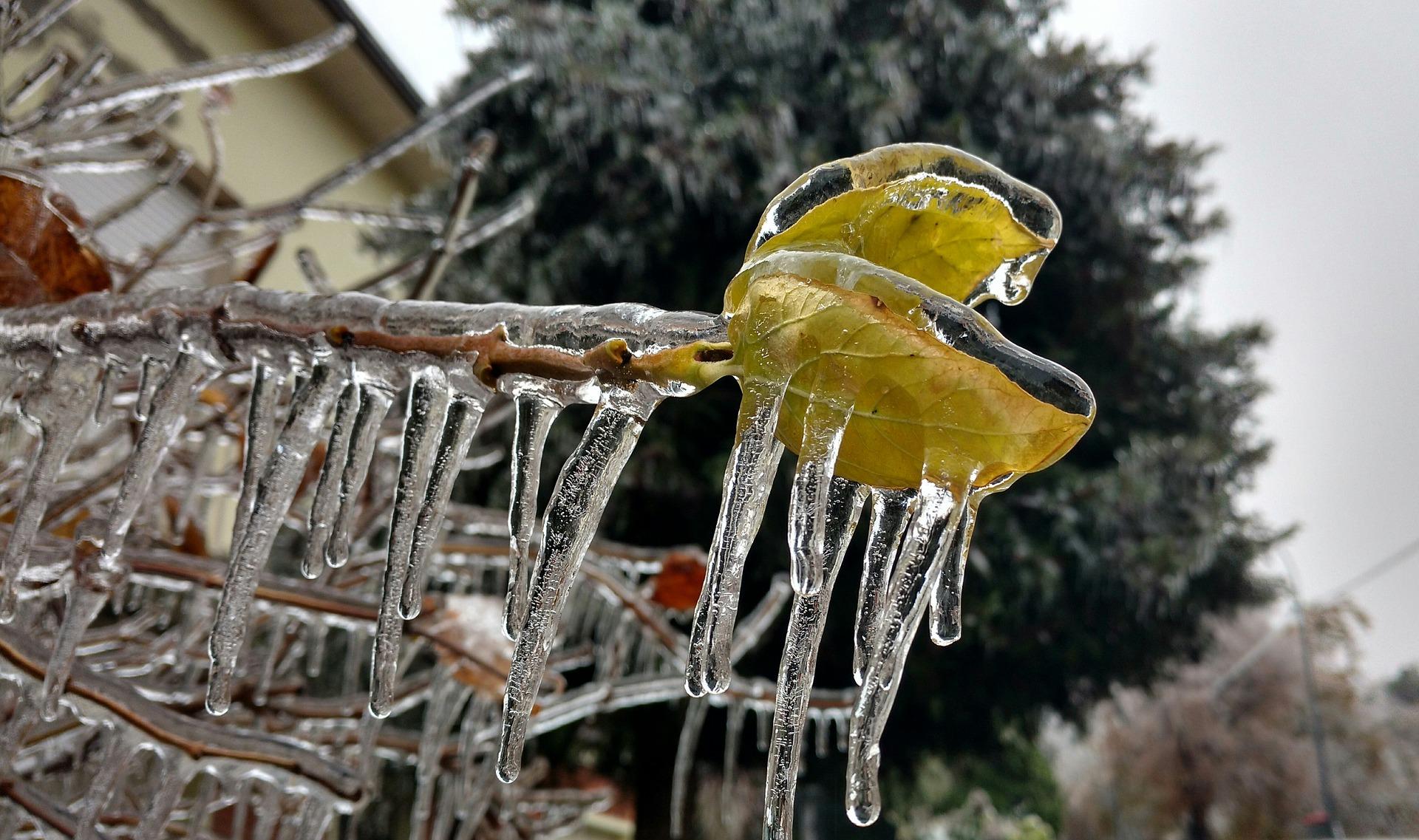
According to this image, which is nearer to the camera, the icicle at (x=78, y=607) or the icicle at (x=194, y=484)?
the icicle at (x=78, y=607)

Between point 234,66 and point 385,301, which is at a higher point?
point 234,66

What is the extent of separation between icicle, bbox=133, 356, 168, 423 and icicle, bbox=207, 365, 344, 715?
84mm

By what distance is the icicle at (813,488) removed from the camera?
1.02 feet

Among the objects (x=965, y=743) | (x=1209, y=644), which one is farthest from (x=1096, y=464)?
(x=965, y=743)

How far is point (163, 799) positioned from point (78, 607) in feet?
0.56

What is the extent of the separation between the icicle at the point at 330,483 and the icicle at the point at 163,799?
1.00ft

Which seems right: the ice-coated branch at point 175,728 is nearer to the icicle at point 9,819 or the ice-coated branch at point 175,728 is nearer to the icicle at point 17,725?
the icicle at point 17,725

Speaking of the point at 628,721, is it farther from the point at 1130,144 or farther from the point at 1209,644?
the point at 1130,144

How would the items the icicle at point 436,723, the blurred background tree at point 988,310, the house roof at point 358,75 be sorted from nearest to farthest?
the icicle at point 436,723
the blurred background tree at point 988,310
the house roof at point 358,75

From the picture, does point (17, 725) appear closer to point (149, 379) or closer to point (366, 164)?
point (149, 379)

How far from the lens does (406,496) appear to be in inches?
16.5

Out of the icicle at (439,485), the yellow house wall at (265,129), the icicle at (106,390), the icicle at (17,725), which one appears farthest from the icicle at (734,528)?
the yellow house wall at (265,129)

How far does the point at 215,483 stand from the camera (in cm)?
142

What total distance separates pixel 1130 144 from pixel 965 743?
3.34 metres
